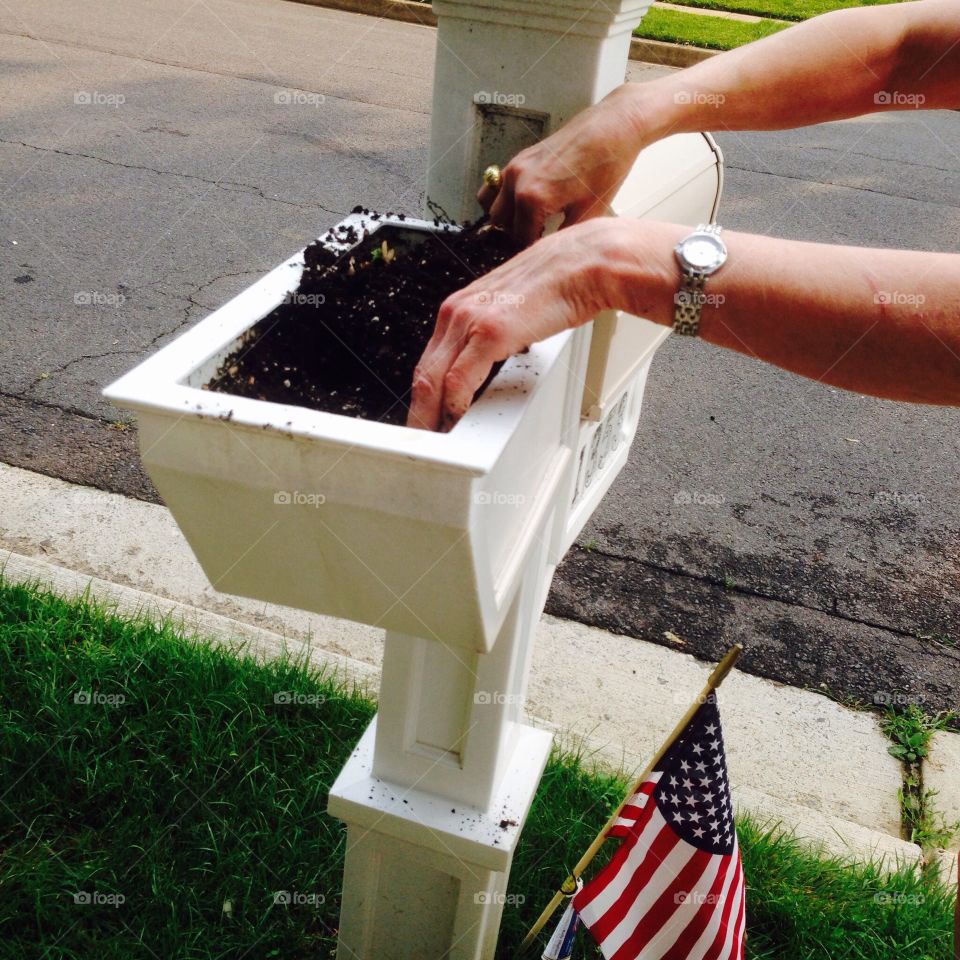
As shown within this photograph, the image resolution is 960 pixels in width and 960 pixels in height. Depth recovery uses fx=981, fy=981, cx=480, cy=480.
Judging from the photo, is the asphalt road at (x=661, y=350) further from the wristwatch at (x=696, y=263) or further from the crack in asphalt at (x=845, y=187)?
the wristwatch at (x=696, y=263)

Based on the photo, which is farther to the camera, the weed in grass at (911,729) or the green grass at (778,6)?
the green grass at (778,6)

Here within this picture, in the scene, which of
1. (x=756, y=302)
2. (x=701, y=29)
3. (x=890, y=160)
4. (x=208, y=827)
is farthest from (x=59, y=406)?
(x=701, y=29)

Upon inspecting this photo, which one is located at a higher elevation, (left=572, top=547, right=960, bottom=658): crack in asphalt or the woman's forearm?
the woman's forearm

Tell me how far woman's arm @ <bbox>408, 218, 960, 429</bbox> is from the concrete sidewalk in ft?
5.29

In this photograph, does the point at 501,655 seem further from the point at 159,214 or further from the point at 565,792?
the point at 159,214

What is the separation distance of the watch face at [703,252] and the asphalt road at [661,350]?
2.13m

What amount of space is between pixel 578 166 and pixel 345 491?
1.95 ft

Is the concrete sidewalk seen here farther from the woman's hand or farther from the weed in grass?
the woman's hand

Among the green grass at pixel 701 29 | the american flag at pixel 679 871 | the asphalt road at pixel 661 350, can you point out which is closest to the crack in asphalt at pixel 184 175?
the asphalt road at pixel 661 350

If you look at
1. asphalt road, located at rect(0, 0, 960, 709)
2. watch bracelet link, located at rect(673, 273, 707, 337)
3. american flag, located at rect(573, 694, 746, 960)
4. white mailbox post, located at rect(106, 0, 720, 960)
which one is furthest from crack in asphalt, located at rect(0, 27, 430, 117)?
watch bracelet link, located at rect(673, 273, 707, 337)

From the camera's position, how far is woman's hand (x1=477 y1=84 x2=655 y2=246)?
133 centimetres

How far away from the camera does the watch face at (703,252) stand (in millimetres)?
1166

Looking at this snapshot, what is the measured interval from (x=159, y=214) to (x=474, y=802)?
4.88 meters

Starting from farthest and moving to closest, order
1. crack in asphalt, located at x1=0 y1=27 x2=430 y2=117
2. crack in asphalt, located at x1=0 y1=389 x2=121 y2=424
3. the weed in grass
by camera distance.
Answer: crack in asphalt, located at x1=0 y1=27 x2=430 y2=117 → crack in asphalt, located at x1=0 y1=389 x2=121 y2=424 → the weed in grass
